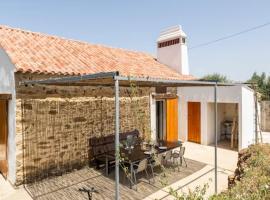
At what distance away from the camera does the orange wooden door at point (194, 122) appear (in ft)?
46.1

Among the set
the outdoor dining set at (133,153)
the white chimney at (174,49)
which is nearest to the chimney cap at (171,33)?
the white chimney at (174,49)

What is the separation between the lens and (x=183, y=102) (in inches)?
570

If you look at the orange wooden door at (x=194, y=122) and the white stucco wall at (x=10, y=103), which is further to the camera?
the orange wooden door at (x=194, y=122)

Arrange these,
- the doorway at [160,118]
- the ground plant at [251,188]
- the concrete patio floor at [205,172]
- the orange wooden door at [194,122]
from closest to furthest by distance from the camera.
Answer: the ground plant at [251,188]
the concrete patio floor at [205,172]
the doorway at [160,118]
the orange wooden door at [194,122]

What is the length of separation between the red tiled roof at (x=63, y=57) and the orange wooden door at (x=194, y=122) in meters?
2.45

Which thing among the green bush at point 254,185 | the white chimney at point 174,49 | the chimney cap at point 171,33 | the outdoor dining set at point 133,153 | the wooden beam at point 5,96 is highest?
the chimney cap at point 171,33

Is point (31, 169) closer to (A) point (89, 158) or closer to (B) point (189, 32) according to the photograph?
(A) point (89, 158)

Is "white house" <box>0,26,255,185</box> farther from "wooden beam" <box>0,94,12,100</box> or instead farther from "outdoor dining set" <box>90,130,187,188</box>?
"outdoor dining set" <box>90,130,187,188</box>

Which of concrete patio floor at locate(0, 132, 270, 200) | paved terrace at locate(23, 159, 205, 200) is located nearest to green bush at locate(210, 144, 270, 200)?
concrete patio floor at locate(0, 132, 270, 200)

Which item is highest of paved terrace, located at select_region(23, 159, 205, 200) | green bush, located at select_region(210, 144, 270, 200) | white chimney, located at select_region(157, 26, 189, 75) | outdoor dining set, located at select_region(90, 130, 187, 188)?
white chimney, located at select_region(157, 26, 189, 75)

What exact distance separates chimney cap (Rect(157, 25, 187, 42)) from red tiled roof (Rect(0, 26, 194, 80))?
2.68m

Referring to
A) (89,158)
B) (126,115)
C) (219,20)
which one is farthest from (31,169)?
(219,20)

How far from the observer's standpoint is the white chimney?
15906 mm

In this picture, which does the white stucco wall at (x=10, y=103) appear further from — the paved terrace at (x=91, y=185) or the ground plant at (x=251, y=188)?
the ground plant at (x=251, y=188)
